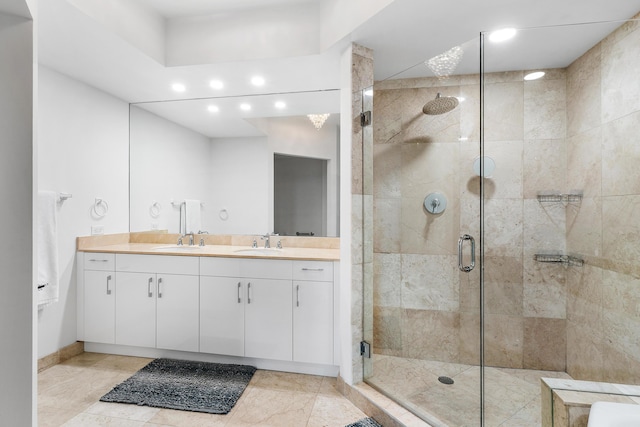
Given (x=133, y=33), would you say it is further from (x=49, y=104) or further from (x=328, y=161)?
(x=328, y=161)

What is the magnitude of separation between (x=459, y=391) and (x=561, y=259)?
106 cm

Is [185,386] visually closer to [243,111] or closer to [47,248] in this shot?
[47,248]

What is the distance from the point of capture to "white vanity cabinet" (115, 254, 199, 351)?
2559 millimetres

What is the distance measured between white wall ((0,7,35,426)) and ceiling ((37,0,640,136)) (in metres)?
0.79

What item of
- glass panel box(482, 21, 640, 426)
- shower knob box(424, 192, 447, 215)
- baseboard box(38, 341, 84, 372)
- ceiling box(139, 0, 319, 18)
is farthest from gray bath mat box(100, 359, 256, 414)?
ceiling box(139, 0, 319, 18)

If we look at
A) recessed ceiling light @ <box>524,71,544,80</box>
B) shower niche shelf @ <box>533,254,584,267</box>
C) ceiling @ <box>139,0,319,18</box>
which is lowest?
shower niche shelf @ <box>533,254,584,267</box>

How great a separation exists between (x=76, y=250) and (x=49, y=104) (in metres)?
1.18

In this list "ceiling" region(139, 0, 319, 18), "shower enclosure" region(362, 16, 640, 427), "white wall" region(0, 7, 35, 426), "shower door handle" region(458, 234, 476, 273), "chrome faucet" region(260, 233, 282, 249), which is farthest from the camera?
"chrome faucet" region(260, 233, 282, 249)

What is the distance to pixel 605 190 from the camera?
182cm

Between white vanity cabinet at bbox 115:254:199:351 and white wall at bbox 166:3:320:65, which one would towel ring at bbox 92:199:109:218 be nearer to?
white vanity cabinet at bbox 115:254:199:351

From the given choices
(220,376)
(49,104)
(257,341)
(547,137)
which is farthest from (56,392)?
(547,137)

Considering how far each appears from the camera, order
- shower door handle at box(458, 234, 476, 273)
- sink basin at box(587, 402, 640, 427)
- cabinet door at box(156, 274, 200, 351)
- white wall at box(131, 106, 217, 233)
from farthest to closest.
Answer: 1. white wall at box(131, 106, 217, 233)
2. cabinet door at box(156, 274, 200, 351)
3. shower door handle at box(458, 234, 476, 273)
4. sink basin at box(587, 402, 640, 427)

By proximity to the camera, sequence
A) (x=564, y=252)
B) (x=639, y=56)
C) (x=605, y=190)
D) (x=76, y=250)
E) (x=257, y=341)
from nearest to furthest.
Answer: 1. (x=639, y=56)
2. (x=605, y=190)
3. (x=564, y=252)
4. (x=257, y=341)
5. (x=76, y=250)

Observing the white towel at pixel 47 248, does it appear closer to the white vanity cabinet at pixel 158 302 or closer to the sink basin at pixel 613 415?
the white vanity cabinet at pixel 158 302
